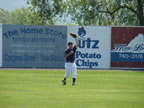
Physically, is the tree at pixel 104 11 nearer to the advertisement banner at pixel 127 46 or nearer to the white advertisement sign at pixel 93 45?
the advertisement banner at pixel 127 46

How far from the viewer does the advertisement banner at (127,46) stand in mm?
30594

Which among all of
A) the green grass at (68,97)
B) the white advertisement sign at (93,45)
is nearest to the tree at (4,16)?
the white advertisement sign at (93,45)

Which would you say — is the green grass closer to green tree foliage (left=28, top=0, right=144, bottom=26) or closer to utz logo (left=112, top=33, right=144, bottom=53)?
utz logo (left=112, top=33, right=144, bottom=53)

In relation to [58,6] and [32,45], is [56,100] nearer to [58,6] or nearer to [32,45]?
[32,45]

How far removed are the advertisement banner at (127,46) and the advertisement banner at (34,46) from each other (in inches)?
136

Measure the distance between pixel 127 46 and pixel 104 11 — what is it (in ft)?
45.6

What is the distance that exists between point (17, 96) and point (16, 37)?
16.5 metres

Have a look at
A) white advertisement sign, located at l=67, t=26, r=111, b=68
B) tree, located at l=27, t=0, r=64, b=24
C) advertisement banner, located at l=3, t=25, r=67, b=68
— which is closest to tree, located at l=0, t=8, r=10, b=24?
tree, located at l=27, t=0, r=64, b=24

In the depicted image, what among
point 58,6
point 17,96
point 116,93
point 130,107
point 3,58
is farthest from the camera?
point 58,6

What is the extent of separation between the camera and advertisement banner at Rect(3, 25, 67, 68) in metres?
29.8

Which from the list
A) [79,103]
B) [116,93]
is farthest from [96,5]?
[79,103]

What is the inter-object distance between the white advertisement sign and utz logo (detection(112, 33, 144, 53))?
675mm

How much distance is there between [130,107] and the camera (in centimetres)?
1182

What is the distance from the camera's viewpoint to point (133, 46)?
3072cm
